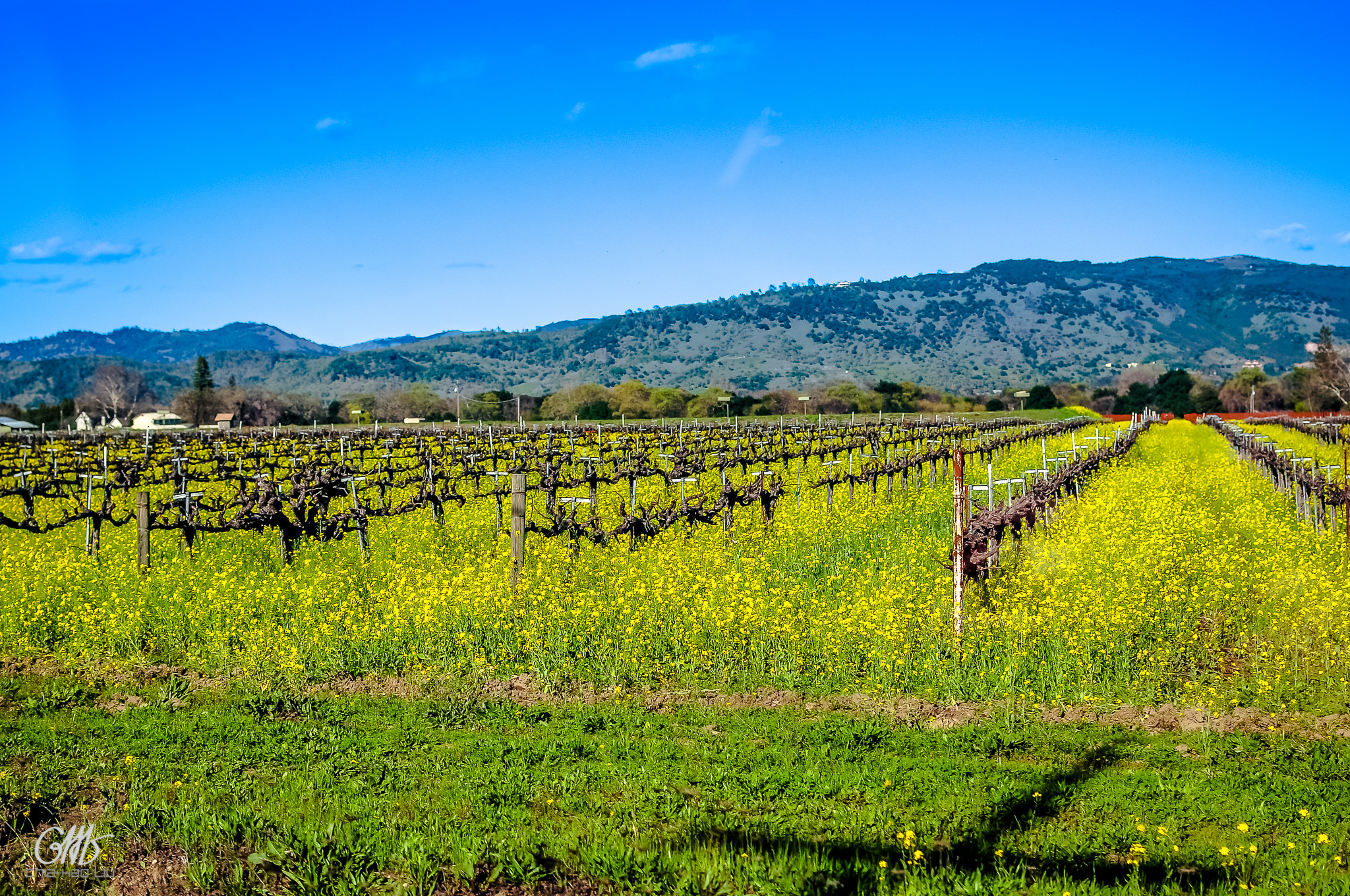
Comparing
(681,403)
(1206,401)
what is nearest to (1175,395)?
(1206,401)

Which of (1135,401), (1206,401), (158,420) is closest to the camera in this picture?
A: (158,420)

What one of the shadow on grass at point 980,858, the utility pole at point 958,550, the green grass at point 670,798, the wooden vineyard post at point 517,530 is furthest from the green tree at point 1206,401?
the shadow on grass at point 980,858

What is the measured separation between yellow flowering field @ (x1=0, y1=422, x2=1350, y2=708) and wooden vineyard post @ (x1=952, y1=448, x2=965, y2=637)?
20 centimetres

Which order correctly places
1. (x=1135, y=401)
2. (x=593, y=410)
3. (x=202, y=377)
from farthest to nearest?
(x=1135, y=401) < (x=202, y=377) < (x=593, y=410)

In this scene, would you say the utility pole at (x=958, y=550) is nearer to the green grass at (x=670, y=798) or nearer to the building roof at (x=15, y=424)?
the green grass at (x=670, y=798)

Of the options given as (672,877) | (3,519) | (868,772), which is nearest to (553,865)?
(672,877)

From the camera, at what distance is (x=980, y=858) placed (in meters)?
5.37

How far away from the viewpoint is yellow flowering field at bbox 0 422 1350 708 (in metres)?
8.91

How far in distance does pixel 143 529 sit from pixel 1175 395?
390ft

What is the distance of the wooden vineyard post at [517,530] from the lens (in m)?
11.8

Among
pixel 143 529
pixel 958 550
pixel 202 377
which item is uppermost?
pixel 202 377

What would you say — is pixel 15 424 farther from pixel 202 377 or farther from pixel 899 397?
pixel 899 397

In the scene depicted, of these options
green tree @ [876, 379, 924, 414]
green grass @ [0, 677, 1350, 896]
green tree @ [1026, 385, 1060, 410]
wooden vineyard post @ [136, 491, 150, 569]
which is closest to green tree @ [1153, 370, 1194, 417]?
green tree @ [1026, 385, 1060, 410]

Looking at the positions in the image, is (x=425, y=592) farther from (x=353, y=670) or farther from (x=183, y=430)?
(x=183, y=430)
